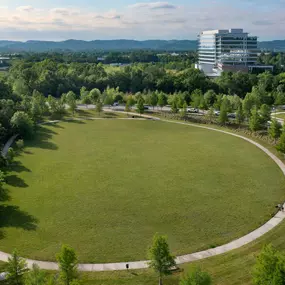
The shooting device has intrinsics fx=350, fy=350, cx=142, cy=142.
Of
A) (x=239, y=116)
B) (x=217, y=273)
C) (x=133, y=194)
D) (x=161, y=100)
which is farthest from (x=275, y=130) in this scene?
(x=217, y=273)

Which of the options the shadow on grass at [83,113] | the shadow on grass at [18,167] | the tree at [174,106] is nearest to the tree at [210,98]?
the tree at [174,106]

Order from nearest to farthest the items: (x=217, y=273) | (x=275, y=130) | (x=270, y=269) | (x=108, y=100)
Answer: (x=270, y=269)
(x=217, y=273)
(x=275, y=130)
(x=108, y=100)

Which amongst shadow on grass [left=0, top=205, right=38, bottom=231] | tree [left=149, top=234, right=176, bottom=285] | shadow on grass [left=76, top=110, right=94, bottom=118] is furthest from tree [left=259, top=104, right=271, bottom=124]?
tree [left=149, top=234, right=176, bottom=285]

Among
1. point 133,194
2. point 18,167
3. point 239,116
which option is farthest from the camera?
point 239,116

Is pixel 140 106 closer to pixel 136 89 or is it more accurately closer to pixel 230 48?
pixel 136 89

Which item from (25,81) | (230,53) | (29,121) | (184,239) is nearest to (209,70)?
(230,53)

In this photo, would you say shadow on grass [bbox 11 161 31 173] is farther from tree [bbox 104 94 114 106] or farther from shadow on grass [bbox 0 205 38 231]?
tree [bbox 104 94 114 106]

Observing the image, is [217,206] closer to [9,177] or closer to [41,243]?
[41,243]
